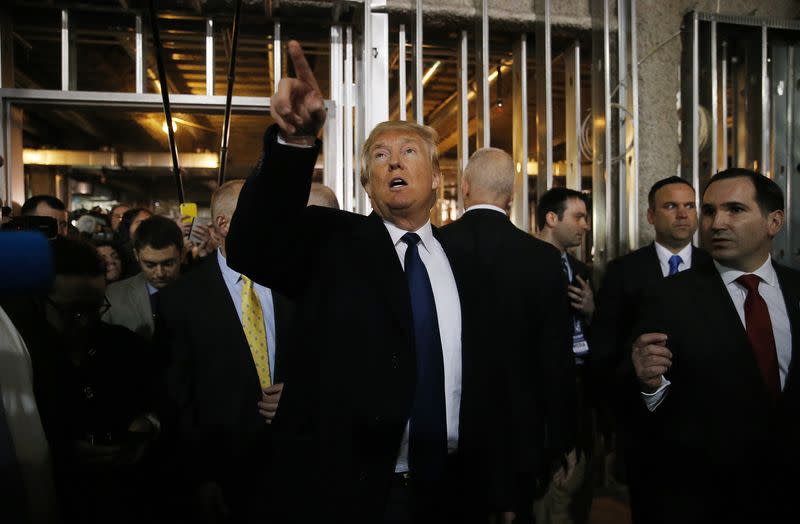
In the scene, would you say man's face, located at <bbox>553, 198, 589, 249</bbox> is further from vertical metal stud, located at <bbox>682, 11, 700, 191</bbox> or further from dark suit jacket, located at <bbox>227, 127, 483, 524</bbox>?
dark suit jacket, located at <bbox>227, 127, 483, 524</bbox>

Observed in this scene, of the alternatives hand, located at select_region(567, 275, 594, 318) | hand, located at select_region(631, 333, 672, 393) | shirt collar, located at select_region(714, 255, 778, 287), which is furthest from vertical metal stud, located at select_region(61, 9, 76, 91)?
shirt collar, located at select_region(714, 255, 778, 287)

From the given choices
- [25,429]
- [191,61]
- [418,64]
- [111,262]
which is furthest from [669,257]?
[191,61]

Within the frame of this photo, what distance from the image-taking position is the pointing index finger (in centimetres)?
138

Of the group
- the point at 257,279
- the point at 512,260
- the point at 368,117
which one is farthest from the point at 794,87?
the point at 257,279

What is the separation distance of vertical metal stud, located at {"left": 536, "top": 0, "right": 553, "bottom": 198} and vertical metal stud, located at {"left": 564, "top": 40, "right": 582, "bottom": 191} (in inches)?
7.2

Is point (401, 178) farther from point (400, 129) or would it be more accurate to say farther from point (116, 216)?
point (116, 216)

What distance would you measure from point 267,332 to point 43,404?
91 centimetres

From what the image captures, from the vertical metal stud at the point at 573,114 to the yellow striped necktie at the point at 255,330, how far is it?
284cm

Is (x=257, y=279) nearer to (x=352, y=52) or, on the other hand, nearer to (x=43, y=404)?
(x=43, y=404)

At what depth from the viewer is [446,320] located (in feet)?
6.09

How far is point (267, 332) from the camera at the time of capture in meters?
2.53

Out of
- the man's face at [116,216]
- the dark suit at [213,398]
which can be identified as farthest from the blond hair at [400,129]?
the man's face at [116,216]

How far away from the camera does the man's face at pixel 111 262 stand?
12.9 ft

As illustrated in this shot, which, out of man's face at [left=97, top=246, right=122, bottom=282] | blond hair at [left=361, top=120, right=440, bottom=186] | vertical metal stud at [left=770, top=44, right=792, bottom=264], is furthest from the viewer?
vertical metal stud at [left=770, top=44, right=792, bottom=264]
